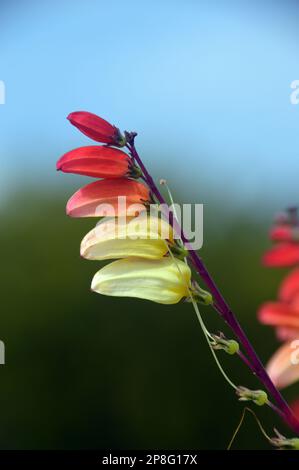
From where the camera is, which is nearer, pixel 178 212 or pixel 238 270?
pixel 178 212

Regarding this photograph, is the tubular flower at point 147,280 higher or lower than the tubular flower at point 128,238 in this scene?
lower

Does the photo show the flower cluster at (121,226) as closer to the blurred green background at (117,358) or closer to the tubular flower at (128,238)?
the tubular flower at (128,238)

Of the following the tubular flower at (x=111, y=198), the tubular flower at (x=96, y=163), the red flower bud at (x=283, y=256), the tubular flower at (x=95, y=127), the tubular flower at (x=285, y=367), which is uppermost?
the tubular flower at (x=95, y=127)

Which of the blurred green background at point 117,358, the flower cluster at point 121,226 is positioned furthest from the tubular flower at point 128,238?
the blurred green background at point 117,358

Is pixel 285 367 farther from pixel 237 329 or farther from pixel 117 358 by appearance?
pixel 117 358

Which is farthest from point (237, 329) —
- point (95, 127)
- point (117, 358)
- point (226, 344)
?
point (117, 358)

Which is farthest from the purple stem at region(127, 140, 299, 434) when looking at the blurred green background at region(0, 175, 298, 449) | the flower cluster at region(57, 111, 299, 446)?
the blurred green background at region(0, 175, 298, 449)
